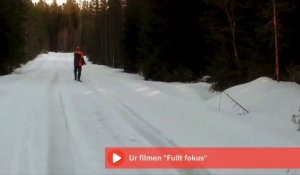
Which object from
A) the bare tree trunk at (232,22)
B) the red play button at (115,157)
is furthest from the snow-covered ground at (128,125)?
the bare tree trunk at (232,22)

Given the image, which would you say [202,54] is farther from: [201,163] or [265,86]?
[201,163]

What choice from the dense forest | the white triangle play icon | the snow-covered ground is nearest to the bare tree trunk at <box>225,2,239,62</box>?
the dense forest

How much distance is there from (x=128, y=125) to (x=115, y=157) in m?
3.03

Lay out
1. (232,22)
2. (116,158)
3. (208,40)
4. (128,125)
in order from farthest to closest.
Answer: (208,40) < (232,22) < (128,125) < (116,158)

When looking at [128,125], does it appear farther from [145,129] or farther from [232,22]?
[232,22]

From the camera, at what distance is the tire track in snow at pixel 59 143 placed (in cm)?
709

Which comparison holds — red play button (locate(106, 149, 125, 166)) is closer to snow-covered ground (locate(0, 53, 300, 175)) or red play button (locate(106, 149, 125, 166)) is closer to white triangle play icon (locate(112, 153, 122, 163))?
white triangle play icon (locate(112, 153, 122, 163))

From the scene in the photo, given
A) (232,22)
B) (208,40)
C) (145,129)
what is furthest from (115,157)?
(208,40)

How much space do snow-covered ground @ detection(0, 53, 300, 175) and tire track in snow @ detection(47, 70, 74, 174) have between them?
Answer: 0.6 inches

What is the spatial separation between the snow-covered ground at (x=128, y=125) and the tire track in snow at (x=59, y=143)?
1cm

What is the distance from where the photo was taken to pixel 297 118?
10242mm

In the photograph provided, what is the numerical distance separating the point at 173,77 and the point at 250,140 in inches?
575

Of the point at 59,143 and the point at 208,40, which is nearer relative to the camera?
the point at 59,143

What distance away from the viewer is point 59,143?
8.76 metres
